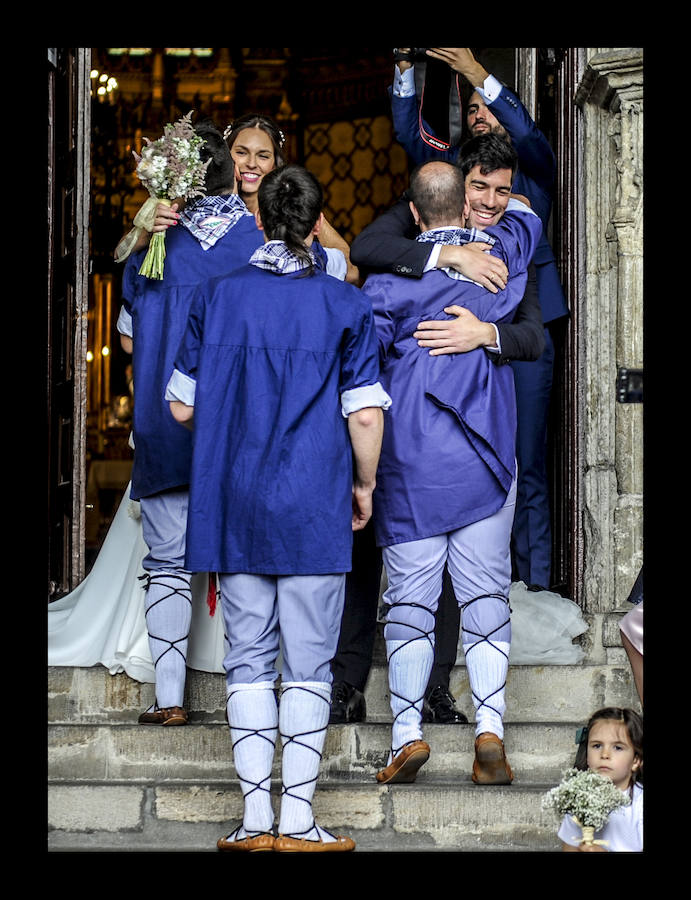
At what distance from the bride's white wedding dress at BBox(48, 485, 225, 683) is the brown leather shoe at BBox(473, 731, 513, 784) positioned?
1.09 metres

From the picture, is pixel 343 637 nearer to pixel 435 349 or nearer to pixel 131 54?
pixel 435 349

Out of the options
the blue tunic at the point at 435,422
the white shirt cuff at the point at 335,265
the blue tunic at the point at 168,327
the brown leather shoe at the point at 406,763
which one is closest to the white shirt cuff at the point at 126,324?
the blue tunic at the point at 168,327

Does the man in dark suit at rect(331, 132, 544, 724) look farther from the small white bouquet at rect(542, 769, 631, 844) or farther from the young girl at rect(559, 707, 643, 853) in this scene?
the small white bouquet at rect(542, 769, 631, 844)

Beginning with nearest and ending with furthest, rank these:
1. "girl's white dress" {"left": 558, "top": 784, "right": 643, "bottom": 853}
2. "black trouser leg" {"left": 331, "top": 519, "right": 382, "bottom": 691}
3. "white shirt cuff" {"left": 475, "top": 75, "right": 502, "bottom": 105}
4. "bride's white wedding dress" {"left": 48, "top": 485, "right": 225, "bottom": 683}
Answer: "girl's white dress" {"left": 558, "top": 784, "right": 643, "bottom": 853} → "black trouser leg" {"left": 331, "top": 519, "right": 382, "bottom": 691} → "bride's white wedding dress" {"left": 48, "top": 485, "right": 225, "bottom": 683} → "white shirt cuff" {"left": 475, "top": 75, "right": 502, "bottom": 105}

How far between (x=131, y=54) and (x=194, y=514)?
25.7 ft

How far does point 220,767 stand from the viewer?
14.7 feet

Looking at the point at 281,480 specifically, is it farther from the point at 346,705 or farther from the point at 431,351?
the point at 346,705

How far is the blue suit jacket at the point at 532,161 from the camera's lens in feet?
18.5

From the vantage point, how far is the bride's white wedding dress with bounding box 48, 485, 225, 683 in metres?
4.95

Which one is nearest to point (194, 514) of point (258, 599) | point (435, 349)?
point (258, 599)

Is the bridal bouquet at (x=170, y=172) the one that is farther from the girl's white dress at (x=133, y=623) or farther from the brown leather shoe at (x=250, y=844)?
the brown leather shoe at (x=250, y=844)

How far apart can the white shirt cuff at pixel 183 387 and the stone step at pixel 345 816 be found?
1196mm

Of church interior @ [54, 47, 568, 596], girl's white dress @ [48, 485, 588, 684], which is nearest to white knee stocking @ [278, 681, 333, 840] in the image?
girl's white dress @ [48, 485, 588, 684]

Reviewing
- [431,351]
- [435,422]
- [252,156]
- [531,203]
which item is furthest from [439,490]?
[531,203]
